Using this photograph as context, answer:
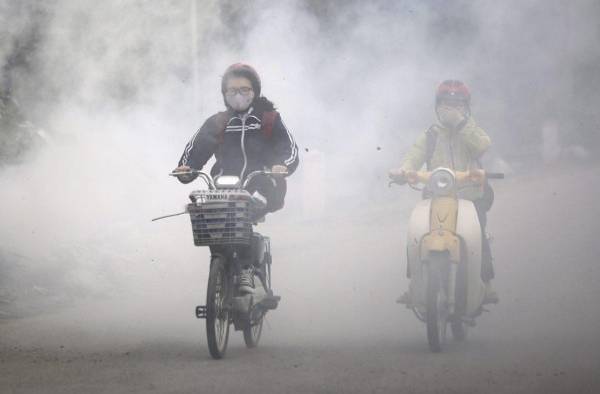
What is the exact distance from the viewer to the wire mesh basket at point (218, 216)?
6.23m

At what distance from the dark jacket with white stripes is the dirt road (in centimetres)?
122

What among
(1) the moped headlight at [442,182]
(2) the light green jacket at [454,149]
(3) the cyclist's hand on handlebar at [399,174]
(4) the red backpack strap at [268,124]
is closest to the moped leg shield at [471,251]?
(1) the moped headlight at [442,182]

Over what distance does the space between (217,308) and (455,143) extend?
7.29 ft

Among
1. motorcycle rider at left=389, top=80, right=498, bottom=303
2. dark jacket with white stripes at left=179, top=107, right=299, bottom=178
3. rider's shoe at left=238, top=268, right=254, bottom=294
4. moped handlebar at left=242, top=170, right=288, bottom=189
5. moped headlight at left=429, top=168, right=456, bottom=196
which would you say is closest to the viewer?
moped handlebar at left=242, top=170, right=288, bottom=189

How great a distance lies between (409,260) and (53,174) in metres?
7.12

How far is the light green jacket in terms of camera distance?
7566 millimetres

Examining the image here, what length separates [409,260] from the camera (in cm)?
712

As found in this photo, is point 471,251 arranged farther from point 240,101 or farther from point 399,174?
point 240,101

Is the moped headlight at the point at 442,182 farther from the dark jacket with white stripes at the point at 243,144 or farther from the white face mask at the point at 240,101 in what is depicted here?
the white face mask at the point at 240,101

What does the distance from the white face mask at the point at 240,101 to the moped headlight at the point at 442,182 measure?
1339 mm

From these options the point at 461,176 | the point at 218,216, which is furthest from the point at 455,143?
the point at 218,216

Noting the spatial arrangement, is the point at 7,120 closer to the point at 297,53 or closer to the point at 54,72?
the point at 54,72

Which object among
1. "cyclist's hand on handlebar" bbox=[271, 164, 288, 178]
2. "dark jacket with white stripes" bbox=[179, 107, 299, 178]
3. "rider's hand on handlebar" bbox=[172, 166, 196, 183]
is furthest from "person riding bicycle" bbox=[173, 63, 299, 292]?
"cyclist's hand on handlebar" bbox=[271, 164, 288, 178]

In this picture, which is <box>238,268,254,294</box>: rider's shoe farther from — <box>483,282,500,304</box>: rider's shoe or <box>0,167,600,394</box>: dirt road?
<box>483,282,500,304</box>: rider's shoe
